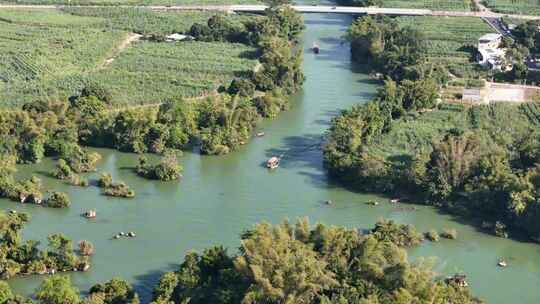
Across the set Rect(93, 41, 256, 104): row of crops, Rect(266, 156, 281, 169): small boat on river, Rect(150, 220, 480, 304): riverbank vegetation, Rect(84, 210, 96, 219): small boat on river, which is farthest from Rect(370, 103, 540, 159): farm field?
Rect(84, 210, 96, 219): small boat on river

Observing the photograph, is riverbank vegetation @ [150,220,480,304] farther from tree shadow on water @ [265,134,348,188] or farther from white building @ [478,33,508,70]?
white building @ [478,33,508,70]

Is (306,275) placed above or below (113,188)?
above

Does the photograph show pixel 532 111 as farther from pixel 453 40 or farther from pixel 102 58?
pixel 102 58

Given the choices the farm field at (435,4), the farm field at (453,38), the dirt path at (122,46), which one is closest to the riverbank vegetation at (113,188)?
the dirt path at (122,46)

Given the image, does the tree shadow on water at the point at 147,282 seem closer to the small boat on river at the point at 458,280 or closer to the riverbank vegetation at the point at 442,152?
the small boat on river at the point at 458,280

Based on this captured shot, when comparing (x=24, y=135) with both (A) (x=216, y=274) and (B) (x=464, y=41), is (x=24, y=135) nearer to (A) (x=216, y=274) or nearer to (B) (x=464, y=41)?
(A) (x=216, y=274)


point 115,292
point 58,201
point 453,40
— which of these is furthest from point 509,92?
point 115,292
